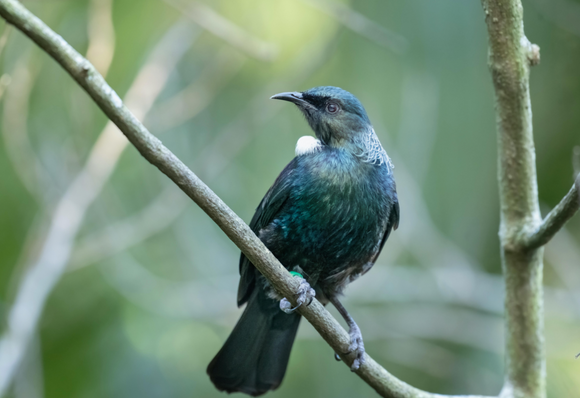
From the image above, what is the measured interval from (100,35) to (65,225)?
1684mm

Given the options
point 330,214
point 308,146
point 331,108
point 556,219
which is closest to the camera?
point 556,219

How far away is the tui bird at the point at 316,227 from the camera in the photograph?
2861 millimetres

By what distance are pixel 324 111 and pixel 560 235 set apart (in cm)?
374

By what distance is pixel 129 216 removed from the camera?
Result: 236 inches

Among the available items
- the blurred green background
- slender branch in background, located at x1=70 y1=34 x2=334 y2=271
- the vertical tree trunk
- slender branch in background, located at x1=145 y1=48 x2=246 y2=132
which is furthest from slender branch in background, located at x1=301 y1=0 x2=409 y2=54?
the vertical tree trunk

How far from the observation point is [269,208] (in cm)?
302

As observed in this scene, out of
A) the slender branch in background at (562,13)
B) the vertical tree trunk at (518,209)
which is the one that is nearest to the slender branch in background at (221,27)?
the vertical tree trunk at (518,209)

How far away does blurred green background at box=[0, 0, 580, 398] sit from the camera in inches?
218

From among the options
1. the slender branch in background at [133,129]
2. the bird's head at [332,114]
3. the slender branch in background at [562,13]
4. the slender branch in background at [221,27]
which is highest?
the slender branch in background at [562,13]

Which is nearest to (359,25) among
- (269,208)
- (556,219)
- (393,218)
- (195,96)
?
(195,96)

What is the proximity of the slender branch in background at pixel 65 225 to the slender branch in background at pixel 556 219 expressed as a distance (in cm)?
333

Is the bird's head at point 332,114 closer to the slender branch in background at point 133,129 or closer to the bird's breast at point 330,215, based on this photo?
the bird's breast at point 330,215

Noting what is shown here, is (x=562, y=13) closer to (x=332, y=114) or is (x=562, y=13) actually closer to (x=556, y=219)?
(x=332, y=114)

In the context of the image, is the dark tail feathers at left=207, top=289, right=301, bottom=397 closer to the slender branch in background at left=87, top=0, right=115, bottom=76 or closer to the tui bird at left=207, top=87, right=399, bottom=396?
the tui bird at left=207, top=87, right=399, bottom=396
